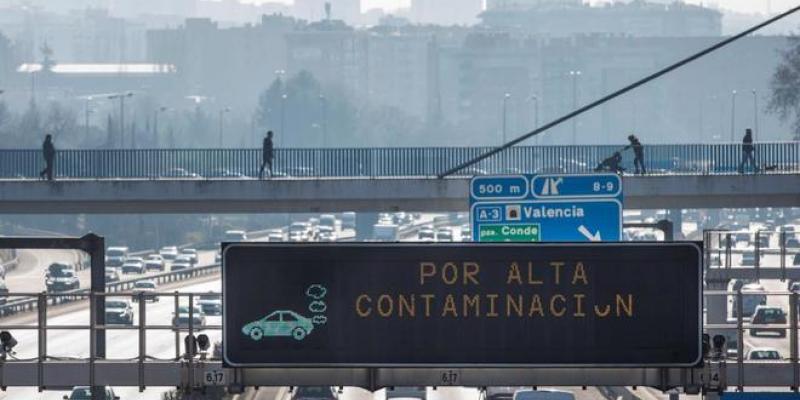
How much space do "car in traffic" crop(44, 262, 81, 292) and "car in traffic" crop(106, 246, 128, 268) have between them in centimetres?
1129

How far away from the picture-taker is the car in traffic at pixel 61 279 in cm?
9422

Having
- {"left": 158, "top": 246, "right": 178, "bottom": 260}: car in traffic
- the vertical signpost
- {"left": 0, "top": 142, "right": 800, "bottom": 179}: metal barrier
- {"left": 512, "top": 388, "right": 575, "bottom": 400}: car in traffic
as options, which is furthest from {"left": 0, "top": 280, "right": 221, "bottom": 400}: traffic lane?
{"left": 158, "top": 246, "right": 178, "bottom": 260}: car in traffic

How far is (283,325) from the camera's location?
21375 mm

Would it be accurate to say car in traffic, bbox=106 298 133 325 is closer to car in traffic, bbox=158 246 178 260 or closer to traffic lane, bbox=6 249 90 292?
traffic lane, bbox=6 249 90 292

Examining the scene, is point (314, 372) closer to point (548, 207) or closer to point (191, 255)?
point (548, 207)

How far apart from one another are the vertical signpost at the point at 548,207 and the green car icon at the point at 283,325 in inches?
286

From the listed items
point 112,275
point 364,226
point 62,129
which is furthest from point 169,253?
point 62,129

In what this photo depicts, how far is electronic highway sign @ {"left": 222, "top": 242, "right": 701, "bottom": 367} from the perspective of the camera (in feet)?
69.8

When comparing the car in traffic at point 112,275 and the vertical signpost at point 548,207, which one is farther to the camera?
the car in traffic at point 112,275

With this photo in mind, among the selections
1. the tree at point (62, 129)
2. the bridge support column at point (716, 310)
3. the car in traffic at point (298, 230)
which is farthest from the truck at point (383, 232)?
the bridge support column at point (716, 310)

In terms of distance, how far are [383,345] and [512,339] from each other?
1.08m

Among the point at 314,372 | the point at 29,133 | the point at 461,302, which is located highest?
the point at 29,133

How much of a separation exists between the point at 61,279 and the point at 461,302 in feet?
270

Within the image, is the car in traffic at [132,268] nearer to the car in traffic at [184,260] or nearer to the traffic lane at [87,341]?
the car in traffic at [184,260]
